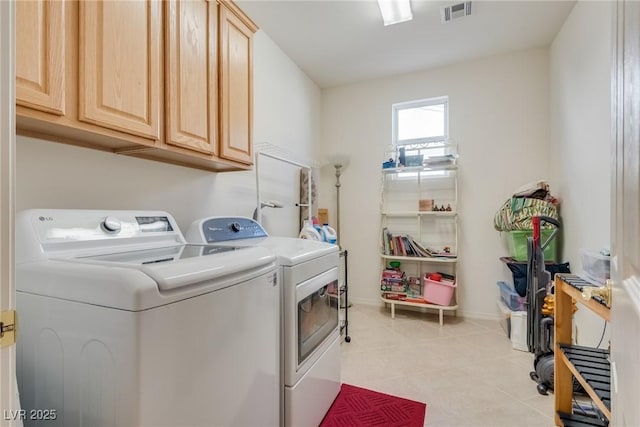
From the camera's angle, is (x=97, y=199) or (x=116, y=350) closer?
(x=116, y=350)

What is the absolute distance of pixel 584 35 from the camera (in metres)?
2.17

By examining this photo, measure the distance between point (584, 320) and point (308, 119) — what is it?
314 centimetres

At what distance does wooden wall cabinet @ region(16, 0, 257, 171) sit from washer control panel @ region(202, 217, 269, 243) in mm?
364

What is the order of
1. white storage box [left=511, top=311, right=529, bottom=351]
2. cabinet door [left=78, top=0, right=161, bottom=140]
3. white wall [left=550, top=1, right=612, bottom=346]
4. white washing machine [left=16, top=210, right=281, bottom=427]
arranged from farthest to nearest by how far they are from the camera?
1. white storage box [left=511, top=311, right=529, bottom=351]
2. white wall [left=550, top=1, right=612, bottom=346]
3. cabinet door [left=78, top=0, right=161, bottom=140]
4. white washing machine [left=16, top=210, right=281, bottom=427]

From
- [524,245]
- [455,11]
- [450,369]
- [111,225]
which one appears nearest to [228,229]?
[111,225]

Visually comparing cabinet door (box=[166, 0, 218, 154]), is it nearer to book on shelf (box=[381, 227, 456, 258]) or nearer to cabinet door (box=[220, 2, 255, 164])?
cabinet door (box=[220, 2, 255, 164])

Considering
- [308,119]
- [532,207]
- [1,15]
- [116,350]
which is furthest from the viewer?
[308,119]

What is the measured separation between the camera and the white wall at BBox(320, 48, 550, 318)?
118 inches

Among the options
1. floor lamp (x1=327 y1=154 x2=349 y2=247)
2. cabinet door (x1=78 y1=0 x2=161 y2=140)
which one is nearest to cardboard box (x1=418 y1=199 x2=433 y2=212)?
floor lamp (x1=327 y1=154 x2=349 y2=247)

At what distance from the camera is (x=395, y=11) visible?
2324 millimetres

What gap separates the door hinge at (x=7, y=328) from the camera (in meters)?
0.45

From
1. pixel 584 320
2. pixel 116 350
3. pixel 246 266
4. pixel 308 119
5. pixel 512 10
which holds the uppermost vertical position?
pixel 512 10

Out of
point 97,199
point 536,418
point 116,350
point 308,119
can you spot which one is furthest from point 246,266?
point 308,119

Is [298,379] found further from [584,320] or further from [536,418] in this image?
[584,320]
